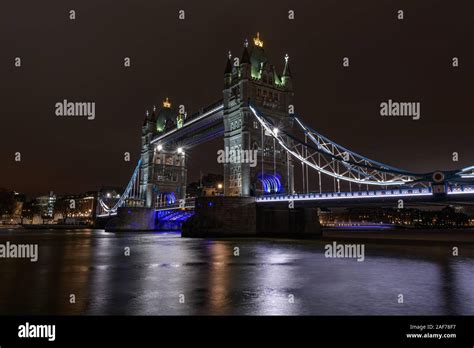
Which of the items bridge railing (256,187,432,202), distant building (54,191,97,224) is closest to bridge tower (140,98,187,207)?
bridge railing (256,187,432,202)

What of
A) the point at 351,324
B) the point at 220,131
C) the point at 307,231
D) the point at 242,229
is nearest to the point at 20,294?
the point at 351,324

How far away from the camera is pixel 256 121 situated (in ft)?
169

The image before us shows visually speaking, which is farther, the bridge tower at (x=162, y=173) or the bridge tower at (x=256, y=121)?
the bridge tower at (x=162, y=173)

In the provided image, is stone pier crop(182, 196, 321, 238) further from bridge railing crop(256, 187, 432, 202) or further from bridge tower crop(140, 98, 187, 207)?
bridge tower crop(140, 98, 187, 207)

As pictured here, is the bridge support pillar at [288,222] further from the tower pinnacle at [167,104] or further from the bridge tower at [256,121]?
the tower pinnacle at [167,104]

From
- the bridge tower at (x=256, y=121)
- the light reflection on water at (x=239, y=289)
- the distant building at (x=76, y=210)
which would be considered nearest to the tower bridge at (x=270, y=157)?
the bridge tower at (x=256, y=121)

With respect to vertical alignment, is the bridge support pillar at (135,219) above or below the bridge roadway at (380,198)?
below

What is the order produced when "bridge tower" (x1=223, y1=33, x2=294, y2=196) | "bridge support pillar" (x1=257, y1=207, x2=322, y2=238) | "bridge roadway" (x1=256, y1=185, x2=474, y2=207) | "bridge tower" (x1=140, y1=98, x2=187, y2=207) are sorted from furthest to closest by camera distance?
"bridge tower" (x1=140, y1=98, x2=187, y2=207), "bridge tower" (x1=223, y1=33, x2=294, y2=196), "bridge support pillar" (x1=257, y1=207, x2=322, y2=238), "bridge roadway" (x1=256, y1=185, x2=474, y2=207)

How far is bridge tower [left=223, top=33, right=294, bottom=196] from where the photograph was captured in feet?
164

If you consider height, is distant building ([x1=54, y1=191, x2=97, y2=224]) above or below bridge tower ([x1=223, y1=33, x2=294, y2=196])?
below

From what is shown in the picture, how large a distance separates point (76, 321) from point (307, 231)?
43.0 meters

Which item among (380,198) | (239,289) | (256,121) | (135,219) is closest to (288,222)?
(256,121)

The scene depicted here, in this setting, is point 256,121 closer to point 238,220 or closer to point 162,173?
point 238,220

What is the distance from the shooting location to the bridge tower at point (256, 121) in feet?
164
